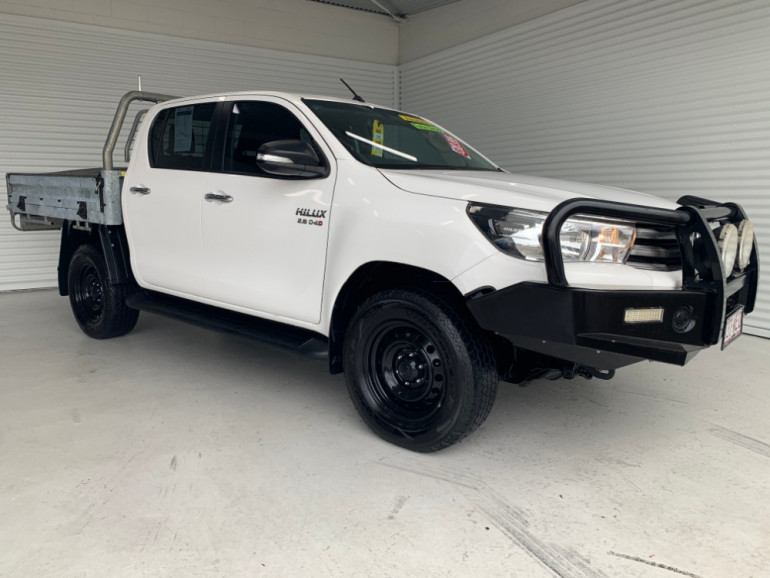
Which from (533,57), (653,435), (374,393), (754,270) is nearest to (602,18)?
(533,57)

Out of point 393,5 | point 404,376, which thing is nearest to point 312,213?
point 404,376

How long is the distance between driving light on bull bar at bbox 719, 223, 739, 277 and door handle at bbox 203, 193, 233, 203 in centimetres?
256

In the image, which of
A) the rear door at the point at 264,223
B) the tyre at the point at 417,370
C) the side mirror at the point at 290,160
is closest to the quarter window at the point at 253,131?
the rear door at the point at 264,223

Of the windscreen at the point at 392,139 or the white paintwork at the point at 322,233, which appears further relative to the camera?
the windscreen at the point at 392,139

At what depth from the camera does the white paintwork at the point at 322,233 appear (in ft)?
8.43

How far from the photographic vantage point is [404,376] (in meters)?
3.05

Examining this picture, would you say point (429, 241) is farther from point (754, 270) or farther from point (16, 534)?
point (16, 534)

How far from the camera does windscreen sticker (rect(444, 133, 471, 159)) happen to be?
3944mm

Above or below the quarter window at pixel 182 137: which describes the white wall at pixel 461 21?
above

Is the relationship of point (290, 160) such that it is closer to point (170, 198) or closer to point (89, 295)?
point (170, 198)

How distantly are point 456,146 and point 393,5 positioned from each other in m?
6.24

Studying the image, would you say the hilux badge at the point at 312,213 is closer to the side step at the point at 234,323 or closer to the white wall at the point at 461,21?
the side step at the point at 234,323

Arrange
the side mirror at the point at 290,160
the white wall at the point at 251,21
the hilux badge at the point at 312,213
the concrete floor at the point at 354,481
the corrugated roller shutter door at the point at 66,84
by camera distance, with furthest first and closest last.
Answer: the white wall at the point at 251,21 < the corrugated roller shutter door at the point at 66,84 < the hilux badge at the point at 312,213 < the side mirror at the point at 290,160 < the concrete floor at the point at 354,481

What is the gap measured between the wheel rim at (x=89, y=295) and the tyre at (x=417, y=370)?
2.85m
